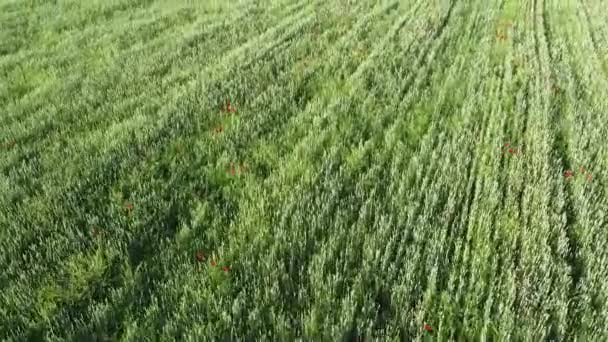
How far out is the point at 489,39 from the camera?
10.8 m

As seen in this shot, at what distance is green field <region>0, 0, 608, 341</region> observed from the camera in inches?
156

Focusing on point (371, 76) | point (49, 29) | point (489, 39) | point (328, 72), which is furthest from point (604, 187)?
point (49, 29)

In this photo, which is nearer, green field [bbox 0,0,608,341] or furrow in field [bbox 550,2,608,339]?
green field [bbox 0,0,608,341]

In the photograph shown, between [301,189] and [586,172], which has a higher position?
[301,189]

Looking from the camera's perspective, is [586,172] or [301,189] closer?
[301,189]

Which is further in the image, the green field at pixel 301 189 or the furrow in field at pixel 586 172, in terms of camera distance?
the furrow in field at pixel 586 172

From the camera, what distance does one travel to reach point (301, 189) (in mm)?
5453

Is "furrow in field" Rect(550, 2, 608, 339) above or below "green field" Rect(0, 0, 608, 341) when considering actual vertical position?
below

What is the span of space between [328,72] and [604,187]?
14.8ft

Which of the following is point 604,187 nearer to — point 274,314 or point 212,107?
point 274,314

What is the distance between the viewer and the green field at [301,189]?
396 centimetres

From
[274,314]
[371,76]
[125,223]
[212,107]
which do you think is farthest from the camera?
[371,76]

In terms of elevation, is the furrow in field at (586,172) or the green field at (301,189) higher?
the green field at (301,189)

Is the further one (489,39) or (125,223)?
(489,39)
